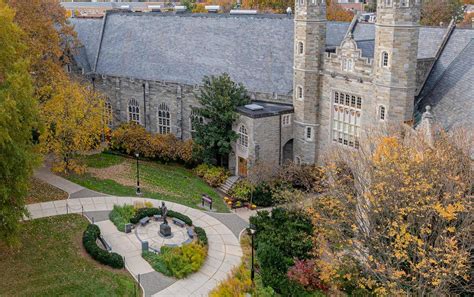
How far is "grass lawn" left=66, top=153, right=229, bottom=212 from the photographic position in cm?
4181

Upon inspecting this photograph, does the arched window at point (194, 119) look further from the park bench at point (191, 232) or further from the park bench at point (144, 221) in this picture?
the park bench at point (191, 232)

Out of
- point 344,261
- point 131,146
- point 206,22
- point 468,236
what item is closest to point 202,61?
point 206,22

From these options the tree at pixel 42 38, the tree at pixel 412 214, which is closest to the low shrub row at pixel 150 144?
the tree at pixel 42 38

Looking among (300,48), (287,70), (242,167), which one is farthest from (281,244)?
(287,70)

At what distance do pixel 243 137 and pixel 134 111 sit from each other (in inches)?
605

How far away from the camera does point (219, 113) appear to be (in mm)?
43562

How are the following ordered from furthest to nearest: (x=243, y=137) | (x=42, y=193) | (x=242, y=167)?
(x=242, y=167) < (x=243, y=137) < (x=42, y=193)

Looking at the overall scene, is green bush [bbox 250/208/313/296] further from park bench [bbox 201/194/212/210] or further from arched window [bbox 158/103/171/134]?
arched window [bbox 158/103/171/134]

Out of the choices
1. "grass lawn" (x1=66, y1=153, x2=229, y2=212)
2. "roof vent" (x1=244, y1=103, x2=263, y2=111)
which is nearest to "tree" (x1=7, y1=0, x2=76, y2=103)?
"grass lawn" (x1=66, y1=153, x2=229, y2=212)

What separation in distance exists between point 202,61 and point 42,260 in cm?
2563

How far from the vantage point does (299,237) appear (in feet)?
108

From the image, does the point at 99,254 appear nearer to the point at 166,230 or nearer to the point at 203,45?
the point at 166,230

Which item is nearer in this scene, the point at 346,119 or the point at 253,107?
the point at 346,119

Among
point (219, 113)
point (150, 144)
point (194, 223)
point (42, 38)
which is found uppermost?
point (42, 38)
